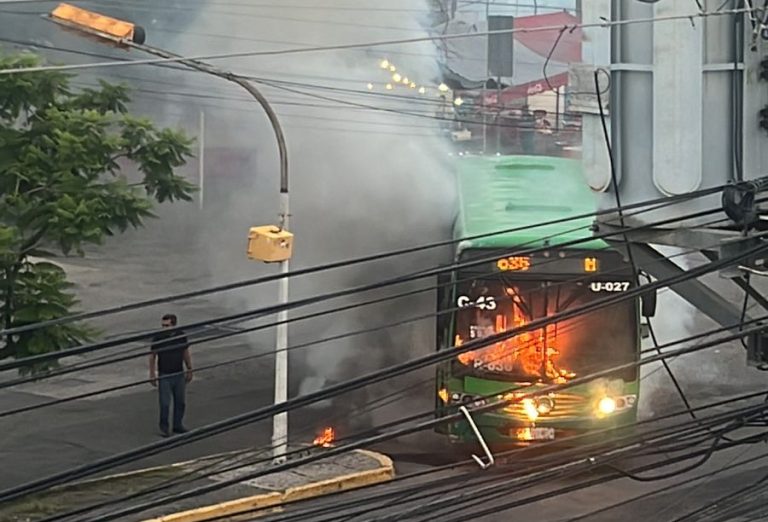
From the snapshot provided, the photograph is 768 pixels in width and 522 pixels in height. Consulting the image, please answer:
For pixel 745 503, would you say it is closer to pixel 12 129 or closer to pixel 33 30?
pixel 12 129

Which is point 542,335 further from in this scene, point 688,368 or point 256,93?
point 688,368

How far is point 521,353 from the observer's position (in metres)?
12.2

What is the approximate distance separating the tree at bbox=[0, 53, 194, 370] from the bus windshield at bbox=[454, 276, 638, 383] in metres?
3.58

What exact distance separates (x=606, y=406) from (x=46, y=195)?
5.60 meters

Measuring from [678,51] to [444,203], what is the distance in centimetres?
916

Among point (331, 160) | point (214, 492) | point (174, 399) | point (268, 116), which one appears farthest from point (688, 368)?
point (214, 492)

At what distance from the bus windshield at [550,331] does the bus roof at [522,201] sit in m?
0.44

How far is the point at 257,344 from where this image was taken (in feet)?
65.0

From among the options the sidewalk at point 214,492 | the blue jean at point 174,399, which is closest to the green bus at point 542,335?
the sidewalk at point 214,492

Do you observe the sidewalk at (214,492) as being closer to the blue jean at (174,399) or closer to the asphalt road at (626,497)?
the asphalt road at (626,497)

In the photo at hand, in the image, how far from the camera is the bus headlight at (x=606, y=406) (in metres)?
12.2

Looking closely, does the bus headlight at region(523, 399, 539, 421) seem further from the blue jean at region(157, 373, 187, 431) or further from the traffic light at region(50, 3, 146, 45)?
the traffic light at region(50, 3, 146, 45)

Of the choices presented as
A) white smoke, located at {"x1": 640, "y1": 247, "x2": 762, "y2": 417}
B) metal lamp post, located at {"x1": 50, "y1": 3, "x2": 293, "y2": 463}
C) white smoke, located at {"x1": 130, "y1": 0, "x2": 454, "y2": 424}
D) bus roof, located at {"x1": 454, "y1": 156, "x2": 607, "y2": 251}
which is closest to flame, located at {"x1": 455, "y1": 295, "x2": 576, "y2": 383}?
bus roof, located at {"x1": 454, "y1": 156, "x2": 607, "y2": 251}

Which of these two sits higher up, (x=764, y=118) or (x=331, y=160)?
(x=331, y=160)
